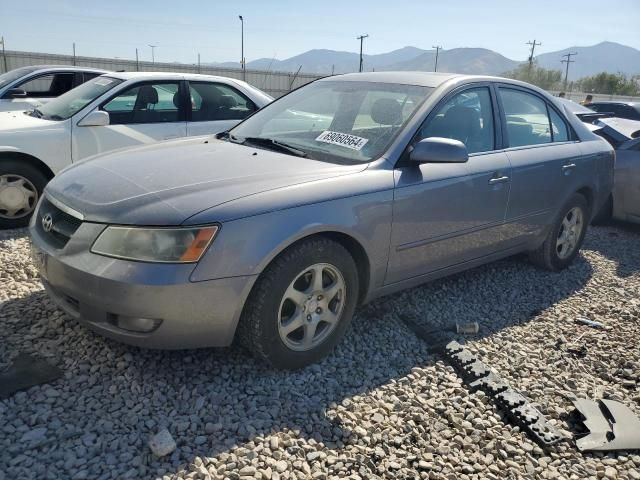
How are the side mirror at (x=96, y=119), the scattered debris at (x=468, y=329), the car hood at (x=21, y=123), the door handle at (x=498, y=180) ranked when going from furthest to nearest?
the side mirror at (x=96, y=119)
the car hood at (x=21, y=123)
the door handle at (x=498, y=180)
the scattered debris at (x=468, y=329)

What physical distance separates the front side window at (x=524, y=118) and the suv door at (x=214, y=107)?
315 cm

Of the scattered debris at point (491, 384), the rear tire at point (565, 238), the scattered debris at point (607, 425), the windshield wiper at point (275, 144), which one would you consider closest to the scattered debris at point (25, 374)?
the windshield wiper at point (275, 144)

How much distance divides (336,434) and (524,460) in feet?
2.92

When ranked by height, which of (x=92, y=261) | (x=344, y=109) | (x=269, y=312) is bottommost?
(x=269, y=312)

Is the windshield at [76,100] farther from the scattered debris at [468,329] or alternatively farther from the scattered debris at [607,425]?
the scattered debris at [607,425]

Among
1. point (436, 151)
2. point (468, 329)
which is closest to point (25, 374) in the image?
point (436, 151)

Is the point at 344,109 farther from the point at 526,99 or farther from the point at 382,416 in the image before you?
the point at 382,416

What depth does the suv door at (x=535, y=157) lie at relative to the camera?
13.6ft

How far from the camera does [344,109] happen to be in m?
3.79

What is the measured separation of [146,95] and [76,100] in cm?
75

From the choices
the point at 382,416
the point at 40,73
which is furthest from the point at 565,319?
the point at 40,73

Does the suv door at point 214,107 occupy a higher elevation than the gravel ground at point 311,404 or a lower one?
higher

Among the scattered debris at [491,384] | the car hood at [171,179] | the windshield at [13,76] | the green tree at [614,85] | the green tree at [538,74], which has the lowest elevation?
the scattered debris at [491,384]

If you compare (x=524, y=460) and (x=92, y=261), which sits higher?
(x=92, y=261)
